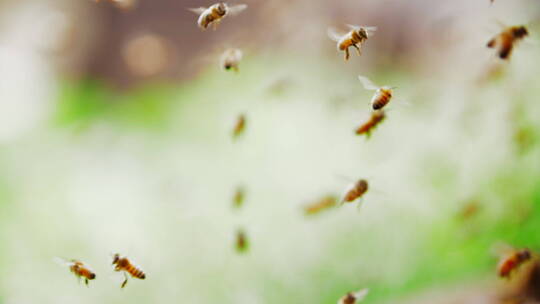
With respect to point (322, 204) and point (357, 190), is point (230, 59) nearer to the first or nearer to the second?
point (357, 190)

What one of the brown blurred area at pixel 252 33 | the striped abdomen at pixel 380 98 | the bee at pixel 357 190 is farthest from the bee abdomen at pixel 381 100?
the brown blurred area at pixel 252 33

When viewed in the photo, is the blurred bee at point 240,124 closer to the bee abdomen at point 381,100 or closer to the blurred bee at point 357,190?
the blurred bee at point 357,190

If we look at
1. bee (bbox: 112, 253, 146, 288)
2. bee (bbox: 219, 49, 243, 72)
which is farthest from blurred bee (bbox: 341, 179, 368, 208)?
bee (bbox: 112, 253, 146, 288)

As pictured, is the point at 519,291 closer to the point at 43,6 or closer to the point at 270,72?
the point at 270,72

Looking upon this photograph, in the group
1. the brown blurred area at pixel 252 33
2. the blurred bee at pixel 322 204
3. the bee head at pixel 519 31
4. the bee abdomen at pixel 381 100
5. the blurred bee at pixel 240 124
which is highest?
the brown blurred area at pixel 252 33

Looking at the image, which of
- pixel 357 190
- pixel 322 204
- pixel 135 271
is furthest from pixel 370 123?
pixel 322 204
